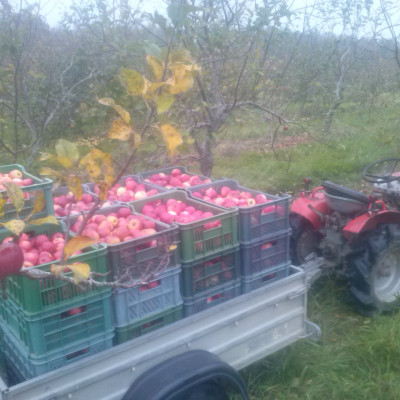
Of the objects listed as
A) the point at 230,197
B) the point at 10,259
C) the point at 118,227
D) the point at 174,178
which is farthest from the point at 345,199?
the point at 10,259

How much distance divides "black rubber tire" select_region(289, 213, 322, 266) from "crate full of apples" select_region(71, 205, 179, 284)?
5.40ft

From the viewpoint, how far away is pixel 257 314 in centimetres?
273

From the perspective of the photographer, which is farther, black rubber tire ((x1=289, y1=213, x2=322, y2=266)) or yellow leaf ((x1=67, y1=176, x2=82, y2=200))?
black rubber tire ((x1=289, y1=213, x2=322, y2=266))

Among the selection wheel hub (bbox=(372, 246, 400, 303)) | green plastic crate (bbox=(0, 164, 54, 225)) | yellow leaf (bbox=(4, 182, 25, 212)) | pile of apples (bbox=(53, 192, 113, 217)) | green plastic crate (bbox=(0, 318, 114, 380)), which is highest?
yellow leaf (bbox=(4, 182, 25, 212))

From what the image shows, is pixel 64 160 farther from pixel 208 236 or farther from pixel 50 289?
pixel 208 236

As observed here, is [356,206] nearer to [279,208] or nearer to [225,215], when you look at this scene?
[279,208]

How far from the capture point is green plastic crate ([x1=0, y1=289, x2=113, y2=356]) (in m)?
2.08

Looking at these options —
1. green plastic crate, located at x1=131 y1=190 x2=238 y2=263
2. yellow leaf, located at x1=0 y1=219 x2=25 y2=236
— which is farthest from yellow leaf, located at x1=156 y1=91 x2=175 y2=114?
green plastic crate, located at x1=131 y1=190 x2=238 y2=263

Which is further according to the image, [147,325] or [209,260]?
[209,260]

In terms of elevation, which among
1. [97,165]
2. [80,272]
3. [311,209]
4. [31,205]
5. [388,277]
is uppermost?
[97,165]

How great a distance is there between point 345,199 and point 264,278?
1.06 m

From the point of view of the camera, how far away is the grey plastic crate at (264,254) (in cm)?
279

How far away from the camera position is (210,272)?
8.70ft

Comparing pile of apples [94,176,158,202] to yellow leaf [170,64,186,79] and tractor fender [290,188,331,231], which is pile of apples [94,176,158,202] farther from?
yellow leaf [170,64,186,79]
